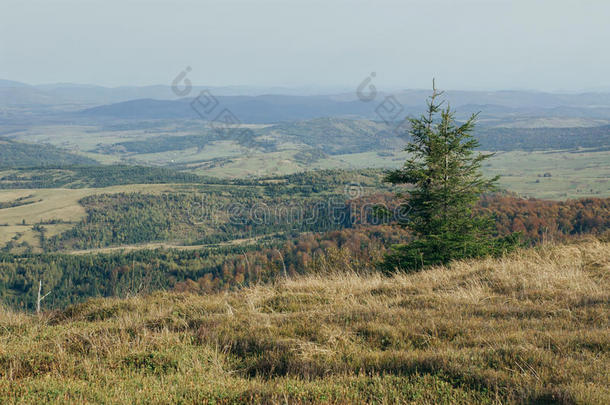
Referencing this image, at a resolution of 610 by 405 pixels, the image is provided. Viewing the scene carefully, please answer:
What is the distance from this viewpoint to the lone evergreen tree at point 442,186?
15.3m

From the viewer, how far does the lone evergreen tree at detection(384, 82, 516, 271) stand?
603 inches

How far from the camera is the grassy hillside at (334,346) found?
14.5 ft

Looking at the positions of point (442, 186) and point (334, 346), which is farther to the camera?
point (442, 186)

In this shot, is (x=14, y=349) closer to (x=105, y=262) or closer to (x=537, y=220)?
(x=537, y=220)

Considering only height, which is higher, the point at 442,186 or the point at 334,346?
the point at 442,186

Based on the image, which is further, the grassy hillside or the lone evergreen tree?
the lone evergreen tree

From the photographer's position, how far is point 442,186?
52.9 ft

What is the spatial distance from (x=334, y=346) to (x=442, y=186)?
1204 cm

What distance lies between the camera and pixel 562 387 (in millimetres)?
4105

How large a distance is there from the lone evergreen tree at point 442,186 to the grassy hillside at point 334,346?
6.01 metres

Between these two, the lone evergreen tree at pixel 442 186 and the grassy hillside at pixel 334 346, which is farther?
the lone evergreen tree at pixel 442 186

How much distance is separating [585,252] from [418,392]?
10.0 meters

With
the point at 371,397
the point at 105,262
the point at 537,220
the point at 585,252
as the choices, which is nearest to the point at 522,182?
Result: the point at 537,220

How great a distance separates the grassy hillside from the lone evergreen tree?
6.01 meters
